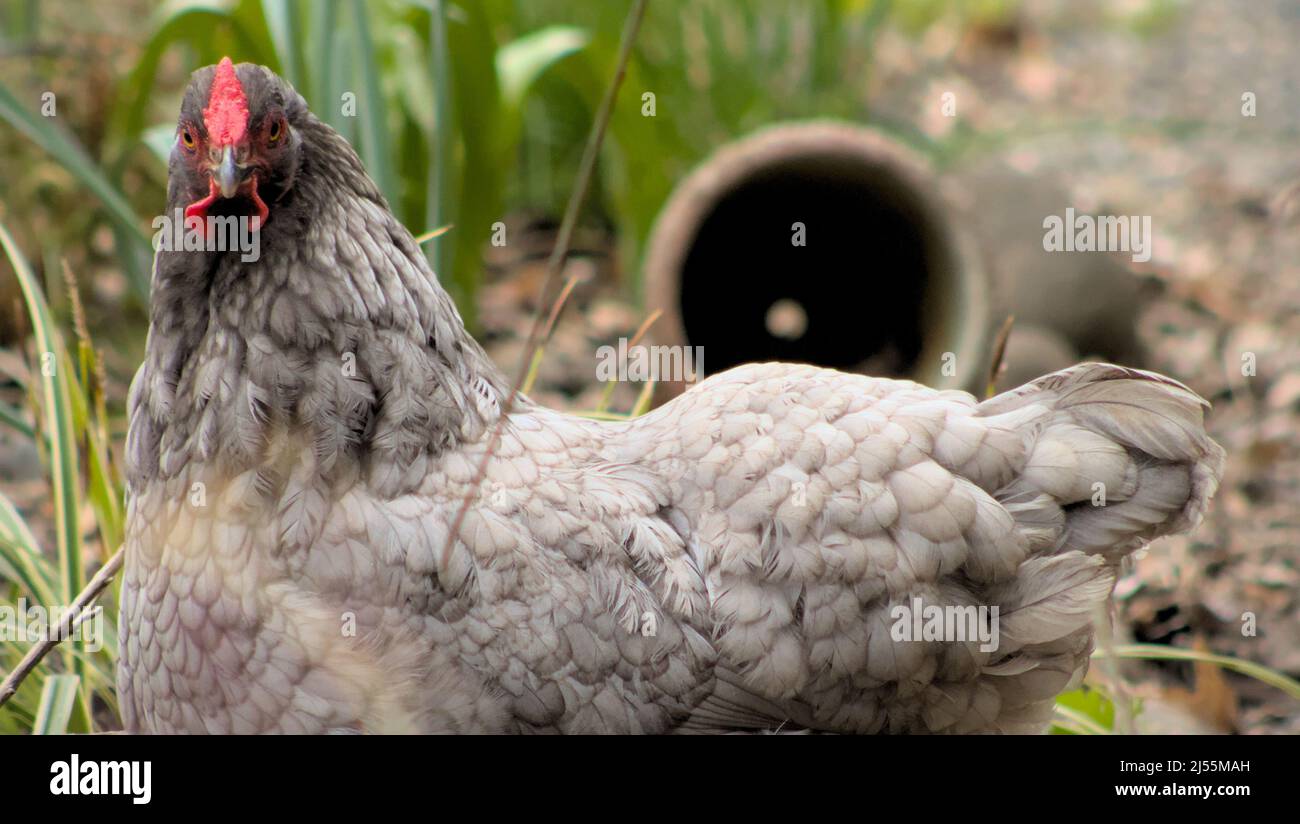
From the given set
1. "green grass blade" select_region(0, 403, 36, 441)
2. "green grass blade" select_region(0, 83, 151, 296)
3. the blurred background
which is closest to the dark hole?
the blurred background

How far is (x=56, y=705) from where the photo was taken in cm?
206

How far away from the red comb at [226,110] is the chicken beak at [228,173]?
2 centimetres

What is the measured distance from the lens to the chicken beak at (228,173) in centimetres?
166

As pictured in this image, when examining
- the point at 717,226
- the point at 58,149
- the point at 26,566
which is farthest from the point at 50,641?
the point at 717,226

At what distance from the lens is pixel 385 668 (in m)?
1.74

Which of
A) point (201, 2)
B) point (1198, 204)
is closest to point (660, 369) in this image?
point (201, 2)

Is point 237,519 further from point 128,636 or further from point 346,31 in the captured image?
point 346,31

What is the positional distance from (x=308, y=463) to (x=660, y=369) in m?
1.75

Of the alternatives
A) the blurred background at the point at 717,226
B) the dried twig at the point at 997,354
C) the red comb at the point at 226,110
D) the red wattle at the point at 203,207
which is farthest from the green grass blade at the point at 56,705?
the dried twig at the point at 997,354

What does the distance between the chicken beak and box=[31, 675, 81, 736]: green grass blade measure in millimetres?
969

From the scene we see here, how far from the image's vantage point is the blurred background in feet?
8.93

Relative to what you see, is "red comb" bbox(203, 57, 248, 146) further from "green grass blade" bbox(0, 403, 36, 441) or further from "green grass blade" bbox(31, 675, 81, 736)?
"green grass blade" bbox(0, 403, 36, 441)

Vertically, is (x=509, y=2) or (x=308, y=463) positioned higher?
(x=509, y=2)

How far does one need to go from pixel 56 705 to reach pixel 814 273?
112 inches
